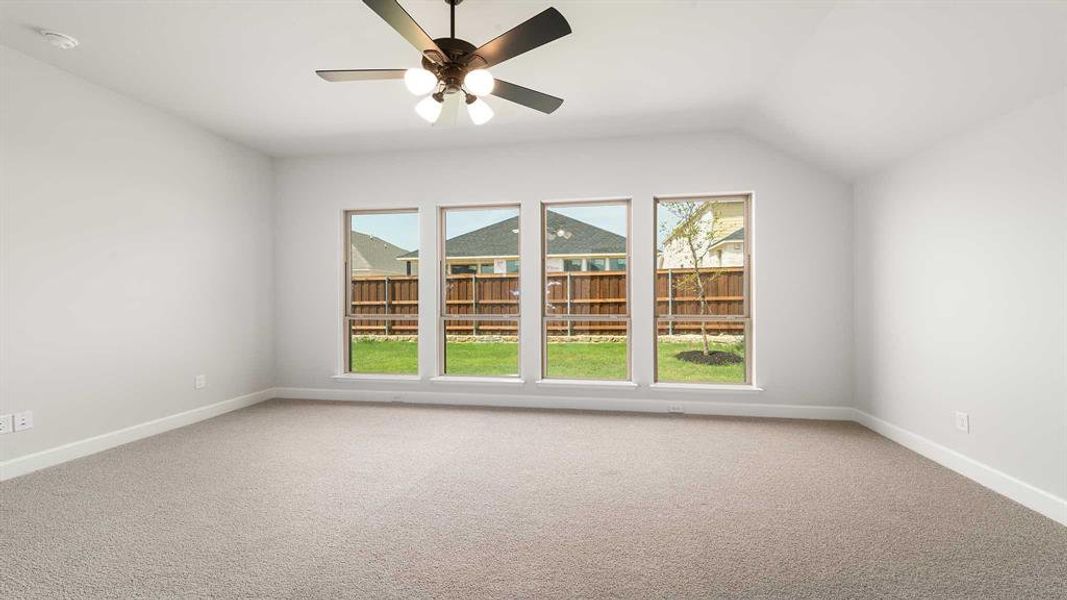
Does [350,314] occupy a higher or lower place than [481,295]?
lower

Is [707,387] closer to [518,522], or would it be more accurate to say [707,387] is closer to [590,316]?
[590,316]

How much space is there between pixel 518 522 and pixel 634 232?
3144 millimetres

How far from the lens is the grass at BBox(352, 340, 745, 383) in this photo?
4.89 meters

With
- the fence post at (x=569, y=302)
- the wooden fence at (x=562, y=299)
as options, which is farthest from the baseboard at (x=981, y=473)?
the fence post at (x=569, y=302)

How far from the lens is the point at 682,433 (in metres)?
4.06

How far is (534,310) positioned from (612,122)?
193cm

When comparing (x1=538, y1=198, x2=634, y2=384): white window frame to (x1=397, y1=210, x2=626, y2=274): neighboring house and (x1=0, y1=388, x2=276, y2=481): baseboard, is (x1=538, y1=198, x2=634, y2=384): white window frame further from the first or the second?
(x1=0, y1=388, x2=276, y2=481): baseboard

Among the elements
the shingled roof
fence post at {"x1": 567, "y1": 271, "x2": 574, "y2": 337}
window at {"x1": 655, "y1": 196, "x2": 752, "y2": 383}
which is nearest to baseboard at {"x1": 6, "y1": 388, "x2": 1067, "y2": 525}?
window at {"x1": 655, "y1": 196, "x2": 752, "y2": 383}

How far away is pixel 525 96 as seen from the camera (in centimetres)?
285

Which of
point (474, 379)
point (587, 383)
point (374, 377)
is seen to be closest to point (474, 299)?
point (474, 379)

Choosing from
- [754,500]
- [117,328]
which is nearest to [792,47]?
[754,500]

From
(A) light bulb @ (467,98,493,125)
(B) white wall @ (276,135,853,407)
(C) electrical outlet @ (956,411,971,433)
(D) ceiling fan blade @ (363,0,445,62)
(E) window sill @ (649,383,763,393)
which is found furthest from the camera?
(E) window sill @ (649,383,763,393)

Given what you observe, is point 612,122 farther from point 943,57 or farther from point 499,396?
point 499,396

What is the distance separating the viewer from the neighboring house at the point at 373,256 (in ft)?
17.9
